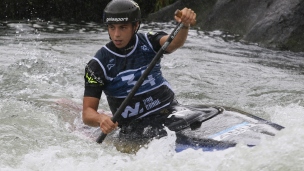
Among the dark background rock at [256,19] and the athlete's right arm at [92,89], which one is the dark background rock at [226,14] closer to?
the dark background rock at [256,19]

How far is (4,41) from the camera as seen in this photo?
507 inches

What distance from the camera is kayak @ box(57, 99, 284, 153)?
4.32m

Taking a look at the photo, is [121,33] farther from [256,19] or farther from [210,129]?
[256,19]

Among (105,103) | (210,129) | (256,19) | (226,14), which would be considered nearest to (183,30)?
(210,129)

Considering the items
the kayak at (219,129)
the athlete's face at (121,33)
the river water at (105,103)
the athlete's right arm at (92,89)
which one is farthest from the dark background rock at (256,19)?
the athlete's right arm at (92,89)

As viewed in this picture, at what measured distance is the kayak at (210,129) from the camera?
432cm

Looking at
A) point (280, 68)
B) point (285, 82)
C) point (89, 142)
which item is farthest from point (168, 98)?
point (280, 68)

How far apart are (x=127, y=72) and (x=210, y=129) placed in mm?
946

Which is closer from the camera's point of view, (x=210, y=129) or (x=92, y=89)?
(x=210, y=129)

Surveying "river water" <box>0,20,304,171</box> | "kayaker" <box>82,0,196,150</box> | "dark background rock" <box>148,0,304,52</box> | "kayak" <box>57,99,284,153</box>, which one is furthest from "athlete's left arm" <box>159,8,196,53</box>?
"dark background rock" <box>148,0,304,52</box>

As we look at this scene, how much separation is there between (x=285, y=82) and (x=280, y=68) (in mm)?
1351

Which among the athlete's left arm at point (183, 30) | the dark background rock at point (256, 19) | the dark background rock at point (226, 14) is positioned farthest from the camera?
the dark background rock at point (226, 14)

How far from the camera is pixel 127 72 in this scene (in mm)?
4996

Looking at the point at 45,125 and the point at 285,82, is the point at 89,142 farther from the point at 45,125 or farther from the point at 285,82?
the point at 285,82
